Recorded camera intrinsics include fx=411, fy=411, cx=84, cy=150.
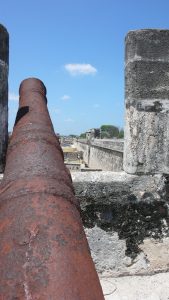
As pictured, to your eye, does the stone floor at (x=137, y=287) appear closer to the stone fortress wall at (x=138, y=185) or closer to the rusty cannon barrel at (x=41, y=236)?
the stone fortress wall at (x=138, y=185)

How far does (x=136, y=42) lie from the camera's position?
3.35 meters

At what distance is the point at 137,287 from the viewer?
3.15 metres

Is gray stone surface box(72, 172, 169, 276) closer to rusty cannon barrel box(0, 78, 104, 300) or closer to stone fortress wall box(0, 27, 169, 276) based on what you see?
stone fortress wall box(0, 27, 169, 276)

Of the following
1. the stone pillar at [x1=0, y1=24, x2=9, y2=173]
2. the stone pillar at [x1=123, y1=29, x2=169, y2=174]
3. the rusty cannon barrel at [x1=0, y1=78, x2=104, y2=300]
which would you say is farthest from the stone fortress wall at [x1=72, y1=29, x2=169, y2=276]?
the rusty cannon barrel at [x1=0, y1=78, x2=104, y2=300]

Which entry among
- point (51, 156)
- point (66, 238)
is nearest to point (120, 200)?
point (51, 156)

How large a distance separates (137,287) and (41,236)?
1.99m

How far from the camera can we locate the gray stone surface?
3262 mm

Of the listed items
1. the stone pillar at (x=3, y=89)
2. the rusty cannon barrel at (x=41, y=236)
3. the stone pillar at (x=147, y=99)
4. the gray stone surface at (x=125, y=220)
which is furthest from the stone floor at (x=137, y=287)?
the rusty cannon barrel at (x=41, y=236)

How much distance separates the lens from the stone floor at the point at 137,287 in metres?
3.06

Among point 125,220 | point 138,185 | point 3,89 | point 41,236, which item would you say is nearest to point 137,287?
point 125,220

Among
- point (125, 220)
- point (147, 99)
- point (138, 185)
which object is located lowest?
point (125, 220)

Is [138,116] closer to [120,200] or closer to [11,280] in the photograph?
[120,200]

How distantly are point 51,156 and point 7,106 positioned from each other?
1369 millimetres

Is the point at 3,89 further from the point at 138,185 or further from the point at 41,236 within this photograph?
the point at 41,236
